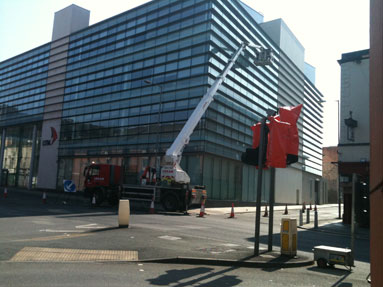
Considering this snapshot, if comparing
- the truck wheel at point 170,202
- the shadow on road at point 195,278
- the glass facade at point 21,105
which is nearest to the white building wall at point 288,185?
the truck wheel at point 170,202

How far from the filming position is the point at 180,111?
3612 centimetres

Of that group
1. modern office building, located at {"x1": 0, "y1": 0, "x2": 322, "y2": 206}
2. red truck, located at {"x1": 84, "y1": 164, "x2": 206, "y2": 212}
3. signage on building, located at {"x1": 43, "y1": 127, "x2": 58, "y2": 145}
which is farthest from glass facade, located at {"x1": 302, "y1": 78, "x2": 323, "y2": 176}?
red truck, located at {"x1": 84, "y1": 164, "x2": 206, "y2": 212}

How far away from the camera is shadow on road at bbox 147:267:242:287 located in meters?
6.17

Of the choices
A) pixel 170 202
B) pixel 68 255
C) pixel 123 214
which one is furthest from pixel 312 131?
pixel 68 255

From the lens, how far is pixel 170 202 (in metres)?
23.9

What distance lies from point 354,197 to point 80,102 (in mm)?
44505

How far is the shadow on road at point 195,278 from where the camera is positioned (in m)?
6.17

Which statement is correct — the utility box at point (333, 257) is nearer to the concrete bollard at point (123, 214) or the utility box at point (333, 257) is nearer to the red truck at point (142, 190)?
the concrete bollard at point (123, 214)

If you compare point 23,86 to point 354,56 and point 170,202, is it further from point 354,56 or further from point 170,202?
point 354,56

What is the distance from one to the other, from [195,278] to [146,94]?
3465cm

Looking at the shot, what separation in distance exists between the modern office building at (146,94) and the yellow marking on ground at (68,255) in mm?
21615

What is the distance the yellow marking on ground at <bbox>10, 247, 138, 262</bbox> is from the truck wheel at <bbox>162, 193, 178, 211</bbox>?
15.1 meters

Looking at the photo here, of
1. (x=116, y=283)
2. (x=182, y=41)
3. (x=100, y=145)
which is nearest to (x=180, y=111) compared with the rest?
(x=182, y=41)

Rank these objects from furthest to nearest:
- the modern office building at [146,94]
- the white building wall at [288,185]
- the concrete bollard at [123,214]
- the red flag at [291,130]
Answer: the white building wall at [288,185] < the modern office building at [146,94] < the concrete bollard at [123,214] < the red flag at [291,130]
